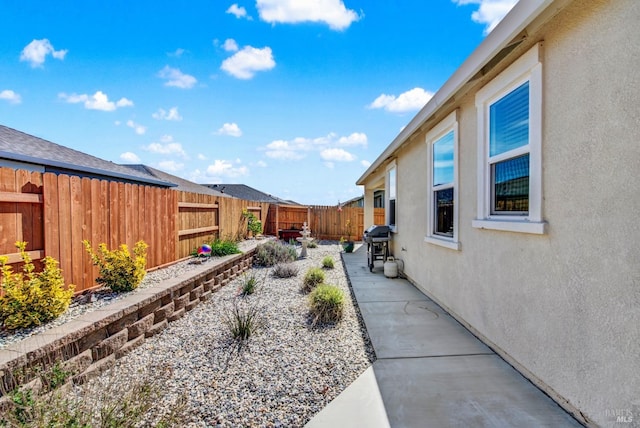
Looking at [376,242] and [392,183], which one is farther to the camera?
[392,183]

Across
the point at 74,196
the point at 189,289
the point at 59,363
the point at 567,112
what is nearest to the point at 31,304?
the point at 59,363

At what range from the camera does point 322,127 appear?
1367 cm

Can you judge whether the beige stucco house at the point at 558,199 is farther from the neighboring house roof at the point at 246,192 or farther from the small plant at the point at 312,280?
the neighboring house roof at the point at 246,192

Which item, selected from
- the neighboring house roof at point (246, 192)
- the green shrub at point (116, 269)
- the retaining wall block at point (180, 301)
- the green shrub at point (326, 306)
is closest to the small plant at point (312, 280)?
the green shrub at point (326, 306)

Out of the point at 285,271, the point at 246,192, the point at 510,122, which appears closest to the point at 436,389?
the point at 510,122

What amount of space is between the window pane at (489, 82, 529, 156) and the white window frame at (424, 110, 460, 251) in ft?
2.84

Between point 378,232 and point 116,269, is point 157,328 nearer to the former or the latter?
point 116,269

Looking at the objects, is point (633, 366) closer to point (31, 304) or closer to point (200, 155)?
point (31, 304)

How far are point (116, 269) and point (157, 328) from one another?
3.12ft

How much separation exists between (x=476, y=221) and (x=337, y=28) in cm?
692

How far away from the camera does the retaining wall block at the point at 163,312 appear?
390 cm

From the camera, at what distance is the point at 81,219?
380cm

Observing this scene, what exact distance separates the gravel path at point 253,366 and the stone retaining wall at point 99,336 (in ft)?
0.47

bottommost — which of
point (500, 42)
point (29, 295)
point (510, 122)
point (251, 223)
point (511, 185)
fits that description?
point (29, 295)
